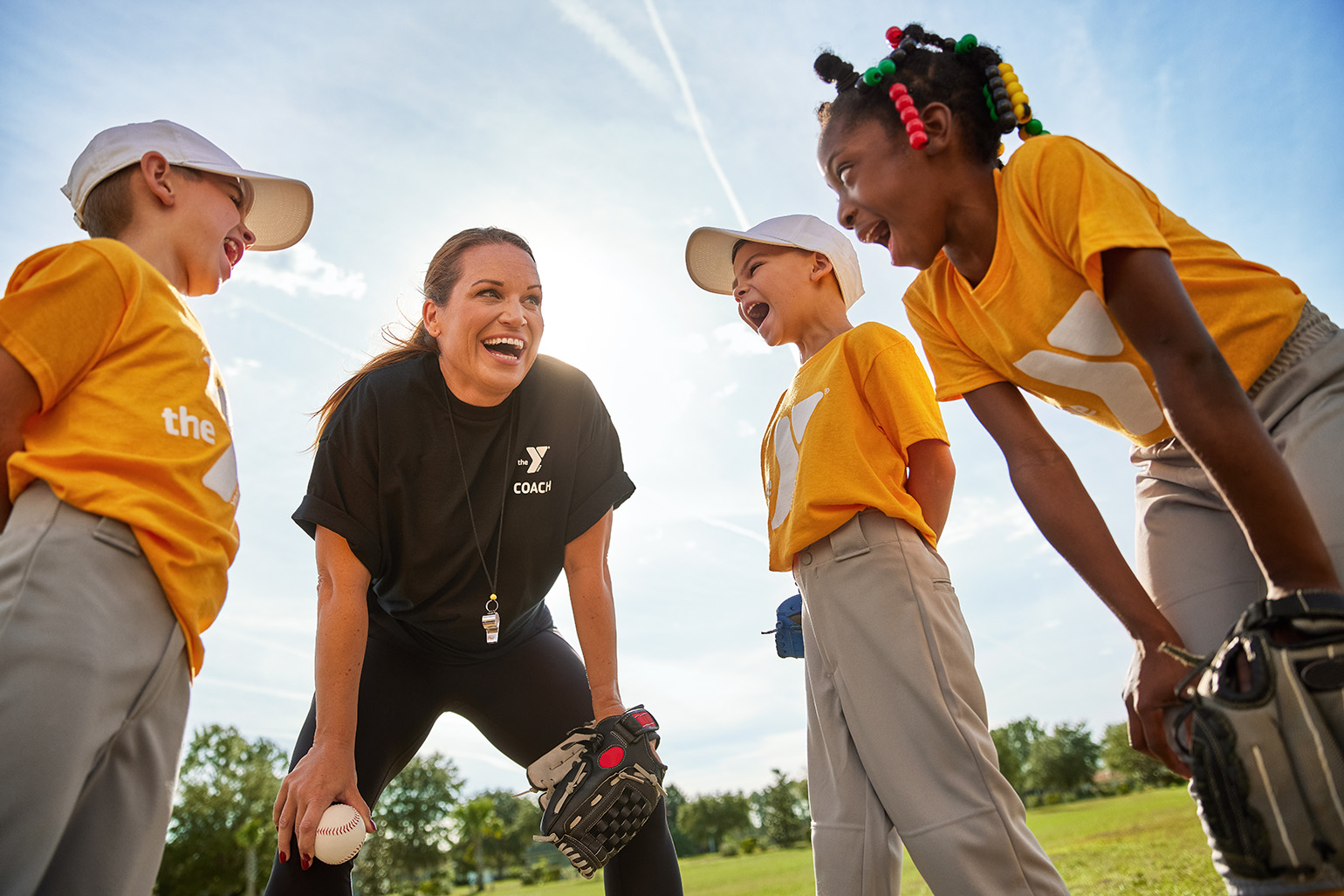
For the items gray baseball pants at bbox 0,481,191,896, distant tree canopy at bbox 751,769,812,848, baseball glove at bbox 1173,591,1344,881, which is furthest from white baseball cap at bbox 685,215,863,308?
distant tree canopy at bbox 751,769,812,848

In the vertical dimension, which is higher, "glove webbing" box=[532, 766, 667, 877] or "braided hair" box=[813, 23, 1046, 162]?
"braided hair" box=[813, 23, 1046, 162]

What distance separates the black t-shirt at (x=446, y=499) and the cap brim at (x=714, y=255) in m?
1.16

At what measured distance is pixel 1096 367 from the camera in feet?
6.76

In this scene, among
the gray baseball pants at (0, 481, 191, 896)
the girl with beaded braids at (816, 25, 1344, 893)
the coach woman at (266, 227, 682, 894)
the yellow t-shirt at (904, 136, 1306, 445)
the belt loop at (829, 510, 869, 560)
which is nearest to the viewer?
the girl with beaded braids at (816, 25, 1344, 893)

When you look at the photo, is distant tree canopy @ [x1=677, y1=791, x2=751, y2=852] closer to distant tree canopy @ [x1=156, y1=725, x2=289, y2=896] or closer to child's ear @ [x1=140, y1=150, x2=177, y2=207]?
distant tree canopy @ [x1=156, y1=725, x2=289, y2=896]

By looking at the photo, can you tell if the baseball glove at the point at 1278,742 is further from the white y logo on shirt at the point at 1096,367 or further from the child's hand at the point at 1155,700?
the white y logo on shirt at the point at 1096,367

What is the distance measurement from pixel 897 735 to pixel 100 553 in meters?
2.30

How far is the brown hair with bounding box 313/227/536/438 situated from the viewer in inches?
137

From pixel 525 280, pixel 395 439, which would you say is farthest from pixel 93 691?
pixel 525 280

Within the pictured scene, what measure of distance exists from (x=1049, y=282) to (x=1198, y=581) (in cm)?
87

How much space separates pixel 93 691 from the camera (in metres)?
1.79

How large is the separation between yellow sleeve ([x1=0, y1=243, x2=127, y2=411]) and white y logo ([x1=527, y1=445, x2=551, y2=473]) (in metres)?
1.57

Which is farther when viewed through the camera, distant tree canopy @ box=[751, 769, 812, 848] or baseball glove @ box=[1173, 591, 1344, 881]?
distant tree canopy @ box=[751, 769, 812, 848]

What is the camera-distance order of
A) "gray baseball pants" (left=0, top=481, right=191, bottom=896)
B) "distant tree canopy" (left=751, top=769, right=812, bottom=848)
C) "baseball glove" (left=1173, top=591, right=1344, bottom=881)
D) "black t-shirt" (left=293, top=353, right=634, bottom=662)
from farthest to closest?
1. "distant tree canopy" (left=751, top=769, right=812, bottom=848)
2. "black t-shirt" (left=293, top=353, right=634, bottom=662)
3. "gray baseball pants" (left=0, top=481, right=191, bottom=896)
4. "baseball glove" (left=1173, top=591, right=1344, bottom=881)
